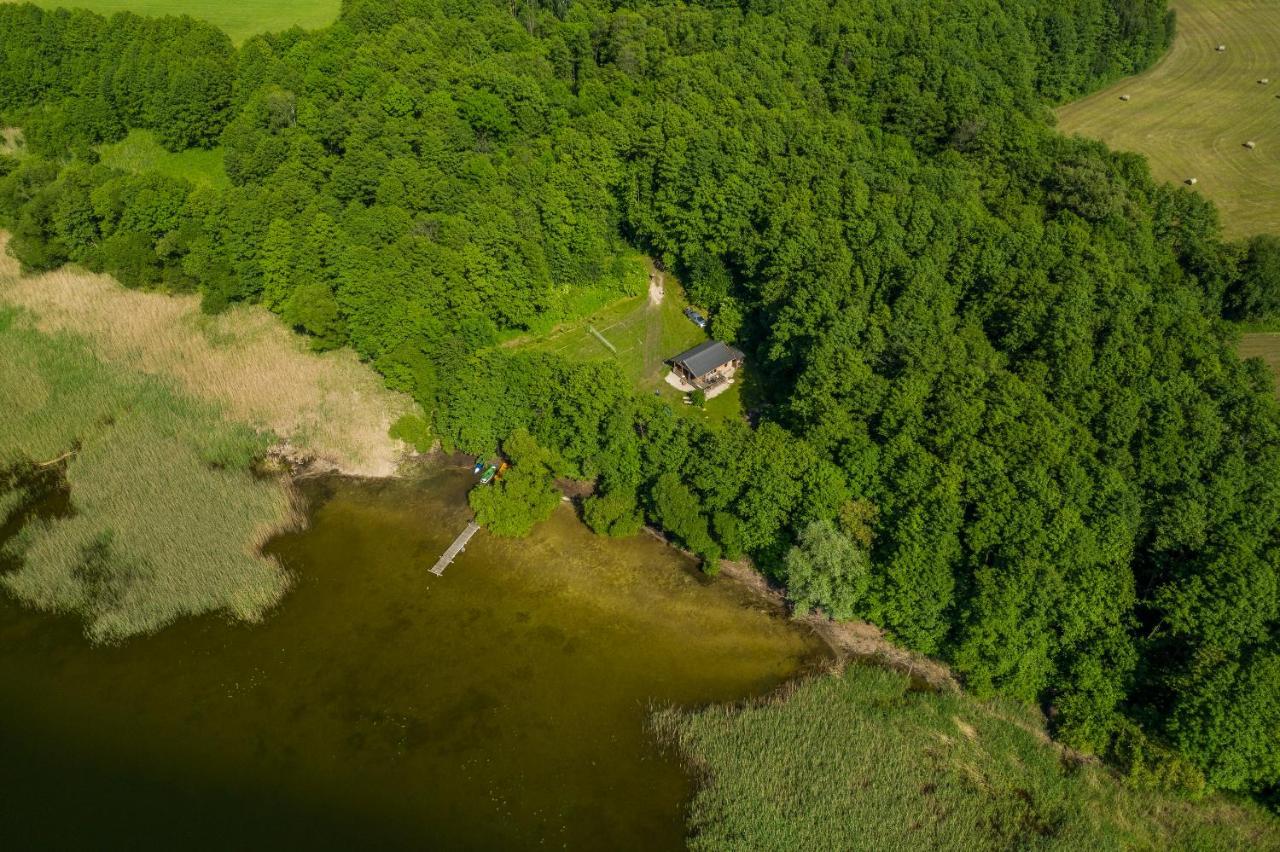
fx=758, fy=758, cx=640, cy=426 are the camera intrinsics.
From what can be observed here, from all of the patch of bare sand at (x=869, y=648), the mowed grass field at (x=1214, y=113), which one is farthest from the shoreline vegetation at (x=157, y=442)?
the mowed grass field at (x=1214, y=113)

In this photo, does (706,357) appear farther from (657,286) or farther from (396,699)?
(396,699)

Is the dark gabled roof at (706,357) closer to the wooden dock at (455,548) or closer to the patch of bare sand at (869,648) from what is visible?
the patch of bare sand at (869,648)

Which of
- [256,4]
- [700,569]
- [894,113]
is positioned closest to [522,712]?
[700,569]

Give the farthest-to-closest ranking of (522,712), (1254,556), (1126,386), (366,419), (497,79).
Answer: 1. (497,79)
2. (366,419)
3. (1126,386)
4. (522,712)
5. (1254,556)

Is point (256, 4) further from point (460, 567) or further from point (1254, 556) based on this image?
point (1254, 556)

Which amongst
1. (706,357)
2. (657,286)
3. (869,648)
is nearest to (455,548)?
(706,357)

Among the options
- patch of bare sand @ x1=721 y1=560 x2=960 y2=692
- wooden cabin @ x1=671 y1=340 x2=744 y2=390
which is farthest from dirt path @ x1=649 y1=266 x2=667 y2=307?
patch of bare sand @ x1=721 y1=560 x2=960 y2=692
